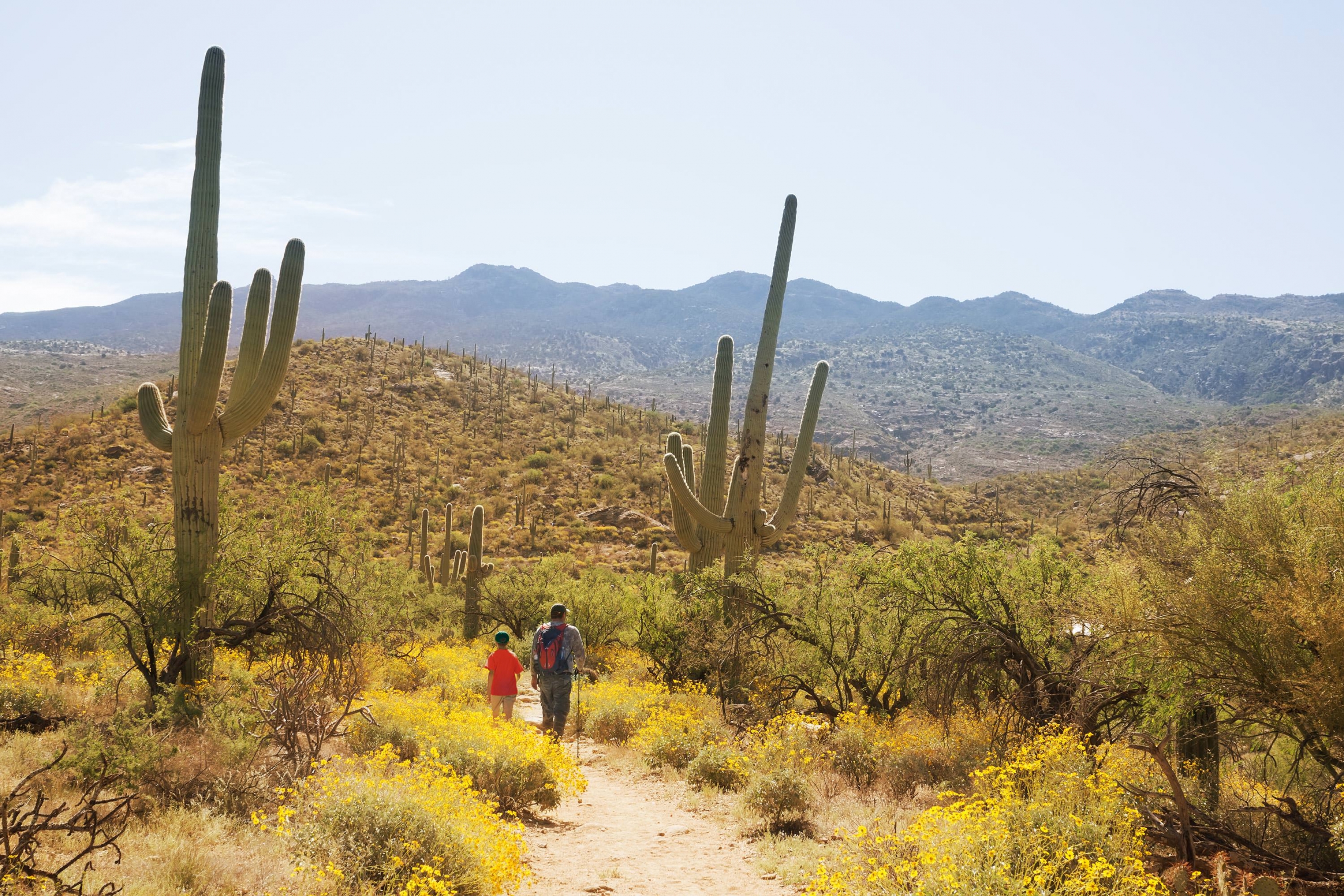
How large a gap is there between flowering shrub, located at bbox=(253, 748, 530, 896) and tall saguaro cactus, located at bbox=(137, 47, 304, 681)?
14.4ft

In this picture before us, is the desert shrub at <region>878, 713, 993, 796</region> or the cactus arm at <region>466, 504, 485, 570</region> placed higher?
the desert shrub at <region>878, 713, 993, 796</region>

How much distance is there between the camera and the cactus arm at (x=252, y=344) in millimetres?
10945

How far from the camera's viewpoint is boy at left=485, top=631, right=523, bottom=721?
9883 mm

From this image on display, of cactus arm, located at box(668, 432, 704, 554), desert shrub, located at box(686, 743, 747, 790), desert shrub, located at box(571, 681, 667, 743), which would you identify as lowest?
desert shrub, located at box(571, 681, 667, 743)

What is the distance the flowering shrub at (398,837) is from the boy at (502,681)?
146 inches

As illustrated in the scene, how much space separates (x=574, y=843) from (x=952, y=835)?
316cm

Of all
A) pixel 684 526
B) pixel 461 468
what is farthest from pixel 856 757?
pixel 461 468

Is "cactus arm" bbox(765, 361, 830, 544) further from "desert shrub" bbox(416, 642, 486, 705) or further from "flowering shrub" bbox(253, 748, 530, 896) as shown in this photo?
"flowering shrub" bbox(253, 748, 530, 896)

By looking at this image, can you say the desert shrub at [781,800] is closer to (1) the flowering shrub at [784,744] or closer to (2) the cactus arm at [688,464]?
(1) the flowering shrub at [784,744]

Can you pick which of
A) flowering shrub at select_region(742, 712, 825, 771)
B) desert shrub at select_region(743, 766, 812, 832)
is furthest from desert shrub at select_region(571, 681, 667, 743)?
desert shrub at select_region(743, 766, 812, 832)

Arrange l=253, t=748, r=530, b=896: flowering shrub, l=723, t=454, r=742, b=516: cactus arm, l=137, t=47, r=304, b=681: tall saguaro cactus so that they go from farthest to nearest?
1. l=723, t=454, r=742, b=516: cactus arm
2. l=137, t=47, r=304, b=681: tall saguaro cactus
3. l=253, t=748, r=530, b=896: flowering shrub

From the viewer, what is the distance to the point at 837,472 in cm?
4753

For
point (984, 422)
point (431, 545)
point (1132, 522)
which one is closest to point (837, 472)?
point (431, 545)

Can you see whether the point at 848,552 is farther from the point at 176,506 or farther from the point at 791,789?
the point at 176,506
